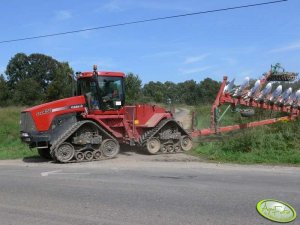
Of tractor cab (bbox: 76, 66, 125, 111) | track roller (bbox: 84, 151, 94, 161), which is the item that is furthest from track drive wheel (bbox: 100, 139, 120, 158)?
tractor cab (bbox: 76, 66, 125, 111)

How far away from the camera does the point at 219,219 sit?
6.88 m

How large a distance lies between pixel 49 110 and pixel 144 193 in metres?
7.86

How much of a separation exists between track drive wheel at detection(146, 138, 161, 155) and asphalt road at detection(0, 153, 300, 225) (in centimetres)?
293

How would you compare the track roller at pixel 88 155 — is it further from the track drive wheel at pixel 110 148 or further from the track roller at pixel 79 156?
the track drive wheel at pixel 110 148

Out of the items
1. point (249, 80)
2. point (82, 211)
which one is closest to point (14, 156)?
point (249, 80)

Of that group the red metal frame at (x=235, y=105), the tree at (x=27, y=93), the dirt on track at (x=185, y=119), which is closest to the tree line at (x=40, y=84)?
the tree at (x=27, y=93)

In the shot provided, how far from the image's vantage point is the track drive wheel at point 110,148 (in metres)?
16.3

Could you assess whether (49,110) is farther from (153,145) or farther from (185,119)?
(185,119)

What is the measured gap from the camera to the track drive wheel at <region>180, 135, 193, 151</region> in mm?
17688

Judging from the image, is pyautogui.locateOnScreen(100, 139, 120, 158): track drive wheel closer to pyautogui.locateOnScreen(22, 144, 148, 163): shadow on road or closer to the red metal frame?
pyautogui.locateOnScreen(22, 144, 148, 163): shadow on road

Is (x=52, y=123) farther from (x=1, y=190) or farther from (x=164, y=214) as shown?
(x=164, y=214)

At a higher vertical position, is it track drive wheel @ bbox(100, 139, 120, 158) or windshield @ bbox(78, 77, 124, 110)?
windshield @ bbox(78, 77, 124, 110)

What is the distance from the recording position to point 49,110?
1598 centimetres

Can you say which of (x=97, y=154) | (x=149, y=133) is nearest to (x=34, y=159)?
(x=97, y=154)
